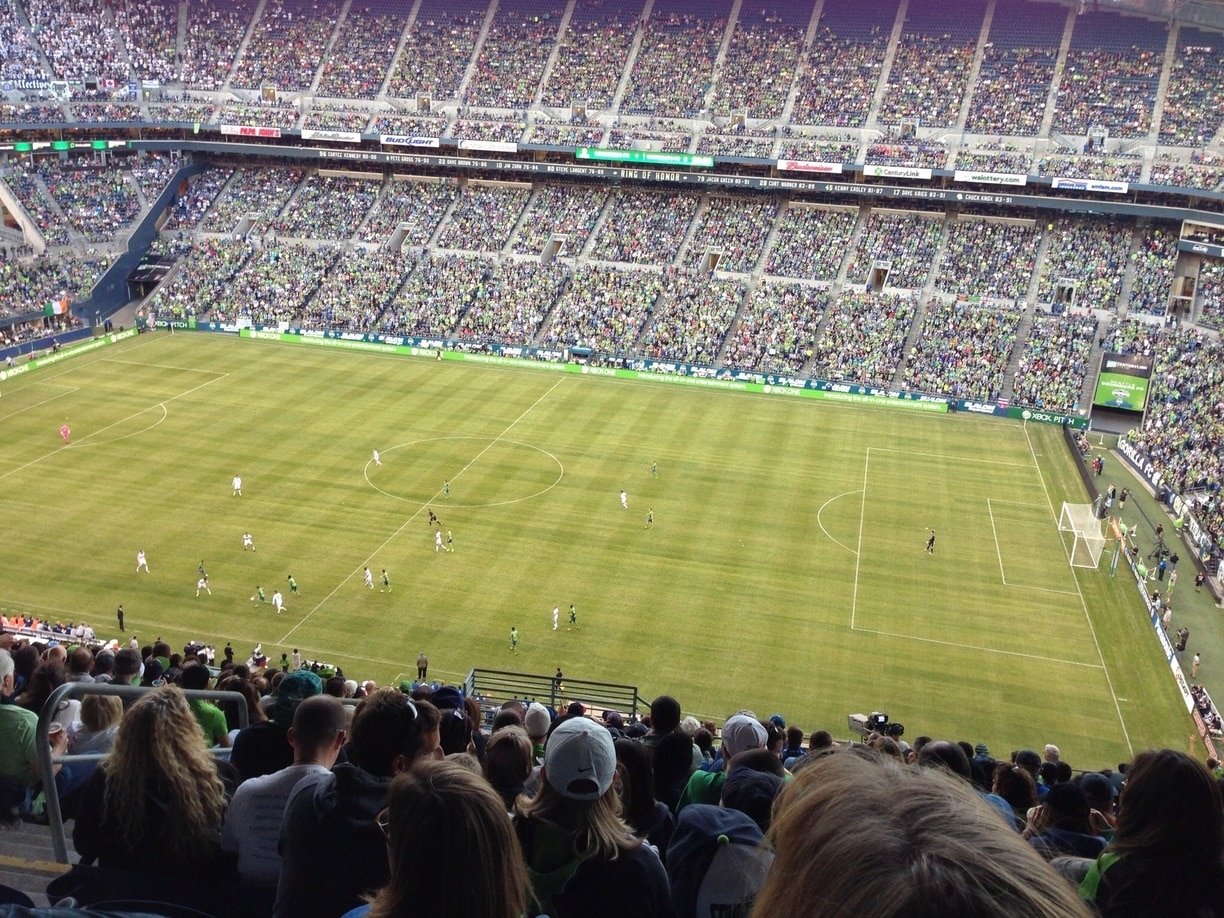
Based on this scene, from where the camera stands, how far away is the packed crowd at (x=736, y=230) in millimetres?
70250

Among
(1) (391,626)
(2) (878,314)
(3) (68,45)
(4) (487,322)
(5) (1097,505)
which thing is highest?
(3) (68,45)

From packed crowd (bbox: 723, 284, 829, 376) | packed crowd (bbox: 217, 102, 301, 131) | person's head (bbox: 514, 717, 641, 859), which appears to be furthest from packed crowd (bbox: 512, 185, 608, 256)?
person's head (bbox: 514, 717, 641, 859)

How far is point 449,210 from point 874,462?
141 feet

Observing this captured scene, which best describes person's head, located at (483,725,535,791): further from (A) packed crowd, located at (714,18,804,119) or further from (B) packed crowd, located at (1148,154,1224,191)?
(A) packed crowd, located at (714,18,804,119)

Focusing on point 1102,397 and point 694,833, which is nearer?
point 694,833

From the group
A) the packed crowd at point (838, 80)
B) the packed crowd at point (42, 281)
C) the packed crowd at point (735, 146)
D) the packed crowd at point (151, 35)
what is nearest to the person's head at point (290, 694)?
the packed crowd at point (42, 281)

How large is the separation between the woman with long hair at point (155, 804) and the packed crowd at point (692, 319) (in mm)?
57653

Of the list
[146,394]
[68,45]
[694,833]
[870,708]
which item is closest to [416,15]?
[68,45]

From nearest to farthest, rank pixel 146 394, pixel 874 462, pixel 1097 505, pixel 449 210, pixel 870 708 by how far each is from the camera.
Answer: pixel 870 708, pixel 1097 505, pixel 874 462, pixel 146 394, pixel 449 210

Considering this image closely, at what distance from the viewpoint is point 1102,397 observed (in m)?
55.7

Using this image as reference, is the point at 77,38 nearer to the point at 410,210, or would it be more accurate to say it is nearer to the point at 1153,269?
the point at 410,210

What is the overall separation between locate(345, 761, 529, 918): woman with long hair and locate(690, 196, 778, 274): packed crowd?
68.2 meters

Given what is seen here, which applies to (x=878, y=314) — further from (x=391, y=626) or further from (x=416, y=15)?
(x=416, y=15)

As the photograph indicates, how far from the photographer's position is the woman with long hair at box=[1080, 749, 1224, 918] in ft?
14.9
